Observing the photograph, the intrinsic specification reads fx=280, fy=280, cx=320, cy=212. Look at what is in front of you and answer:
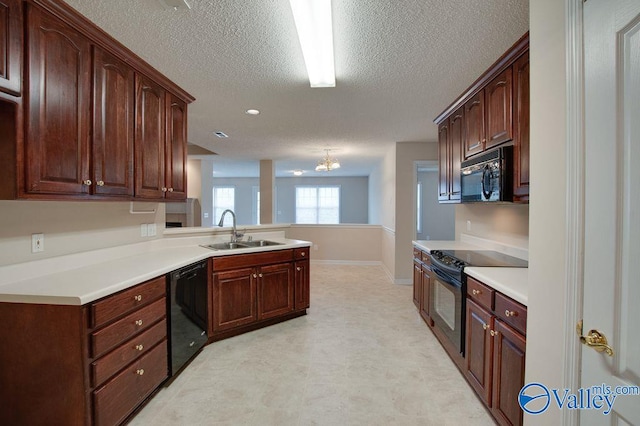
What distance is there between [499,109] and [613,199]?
4.98 feet

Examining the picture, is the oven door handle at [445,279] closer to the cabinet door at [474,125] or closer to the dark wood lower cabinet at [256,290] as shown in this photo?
the cabinet door at [474,125]

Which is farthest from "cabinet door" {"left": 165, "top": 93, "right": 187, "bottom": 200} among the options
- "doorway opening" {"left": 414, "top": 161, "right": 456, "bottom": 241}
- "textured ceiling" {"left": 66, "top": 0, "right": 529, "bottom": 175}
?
"doorway opening" {"left": 414, "top": 161, "right": 456, "bottom": 241}

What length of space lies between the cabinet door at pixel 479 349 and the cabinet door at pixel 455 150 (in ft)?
4.09

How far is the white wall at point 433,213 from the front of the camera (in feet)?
26.8

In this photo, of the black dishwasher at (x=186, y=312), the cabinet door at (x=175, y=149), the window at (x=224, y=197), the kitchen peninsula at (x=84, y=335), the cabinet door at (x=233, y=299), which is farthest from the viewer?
the window at (x=224, y=197)

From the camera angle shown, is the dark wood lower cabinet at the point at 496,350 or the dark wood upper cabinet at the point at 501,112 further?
the dark wood upper cabinet at the point at 501,112

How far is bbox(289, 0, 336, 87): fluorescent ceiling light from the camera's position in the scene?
1.47 m

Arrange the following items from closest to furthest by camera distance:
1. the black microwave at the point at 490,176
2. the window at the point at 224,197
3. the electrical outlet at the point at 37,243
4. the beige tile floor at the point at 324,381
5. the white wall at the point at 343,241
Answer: the electrical outlet at the point at 37,243
the beige tile floor at the point at 324,381
the black microwave at the point at 490,176
the white wall at the point at 343,241
the window at the point at 224,197

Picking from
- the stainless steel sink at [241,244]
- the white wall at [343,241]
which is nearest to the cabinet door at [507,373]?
the stainless steel sink at [241,244]

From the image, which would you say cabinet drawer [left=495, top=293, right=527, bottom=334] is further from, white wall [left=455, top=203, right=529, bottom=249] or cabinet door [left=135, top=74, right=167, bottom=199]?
cabinet door [left=135, top=74, right=167, bottom=199]

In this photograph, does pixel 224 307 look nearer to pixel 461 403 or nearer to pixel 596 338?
pixel 461 403

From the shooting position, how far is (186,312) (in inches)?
88.8

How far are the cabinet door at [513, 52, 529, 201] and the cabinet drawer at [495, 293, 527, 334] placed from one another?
28.6 inches

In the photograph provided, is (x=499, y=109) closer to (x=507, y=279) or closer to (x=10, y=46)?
(x=507, y=279)
